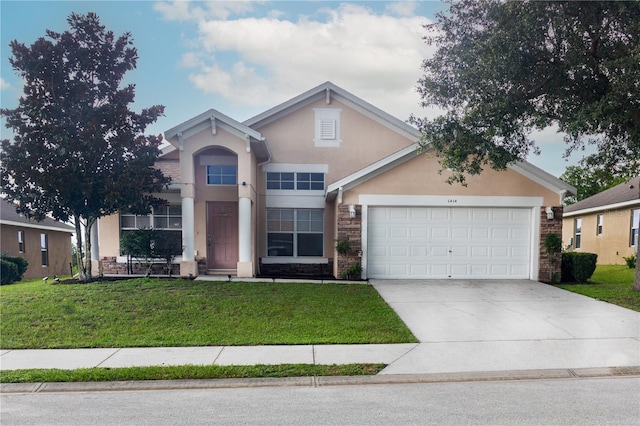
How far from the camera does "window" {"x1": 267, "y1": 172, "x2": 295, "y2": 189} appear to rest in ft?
44.5

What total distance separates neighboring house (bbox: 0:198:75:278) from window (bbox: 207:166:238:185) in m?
7.88

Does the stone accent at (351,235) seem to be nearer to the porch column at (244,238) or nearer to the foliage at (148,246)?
the porch column at (244,238)

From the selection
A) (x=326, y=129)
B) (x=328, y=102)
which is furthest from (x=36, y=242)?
(x=328, y=102)

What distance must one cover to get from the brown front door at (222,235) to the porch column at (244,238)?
1.19 m

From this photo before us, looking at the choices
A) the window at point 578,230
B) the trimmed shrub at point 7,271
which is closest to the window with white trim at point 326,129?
the trimmed shrub at point 7,271

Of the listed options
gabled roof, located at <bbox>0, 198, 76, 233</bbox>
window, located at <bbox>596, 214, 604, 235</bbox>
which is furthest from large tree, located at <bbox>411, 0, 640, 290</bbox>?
gabled roof, located at <bbox>0, 198, 76, 233</bbox>

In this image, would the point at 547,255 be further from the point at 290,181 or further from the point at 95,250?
the point at 95,250

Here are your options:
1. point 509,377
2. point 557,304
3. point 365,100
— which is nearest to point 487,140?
point 557,304

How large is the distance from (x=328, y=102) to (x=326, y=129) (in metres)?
1.00

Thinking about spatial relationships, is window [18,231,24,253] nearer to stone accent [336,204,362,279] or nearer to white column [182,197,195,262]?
white column [182,197,195,262]

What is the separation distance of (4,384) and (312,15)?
35.5 ft

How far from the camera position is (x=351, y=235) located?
1155 centimetres

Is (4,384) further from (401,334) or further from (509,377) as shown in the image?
(509,377)

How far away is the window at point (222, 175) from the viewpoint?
1262cm
